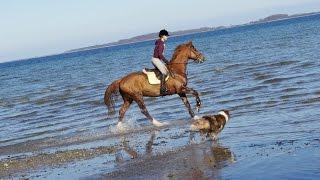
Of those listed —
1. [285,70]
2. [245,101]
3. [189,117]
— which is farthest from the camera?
[285,70]

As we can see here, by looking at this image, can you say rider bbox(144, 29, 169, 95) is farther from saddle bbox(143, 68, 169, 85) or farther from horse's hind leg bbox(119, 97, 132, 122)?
horse's hind leg bbox(119, 97, 132, 122)

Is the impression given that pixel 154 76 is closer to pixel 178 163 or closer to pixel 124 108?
pixel 124 108

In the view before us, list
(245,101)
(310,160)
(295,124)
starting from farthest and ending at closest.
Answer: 1. (245,101)
2. (295,124)
3. (310,160)

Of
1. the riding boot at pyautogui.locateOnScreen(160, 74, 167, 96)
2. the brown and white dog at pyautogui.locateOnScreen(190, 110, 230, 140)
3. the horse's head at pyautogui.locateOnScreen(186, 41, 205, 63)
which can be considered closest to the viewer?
the brown and white dog at pyautogui.locateOnScreen(190, 110, 230, 140)

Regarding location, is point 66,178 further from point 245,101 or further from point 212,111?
point 245,101

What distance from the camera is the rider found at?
15.9 m

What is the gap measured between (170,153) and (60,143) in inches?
187

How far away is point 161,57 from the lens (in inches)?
637

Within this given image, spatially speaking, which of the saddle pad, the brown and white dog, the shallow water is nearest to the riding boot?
the saddle pad

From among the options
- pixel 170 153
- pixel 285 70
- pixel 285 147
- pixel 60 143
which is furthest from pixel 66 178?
pixel 285 70

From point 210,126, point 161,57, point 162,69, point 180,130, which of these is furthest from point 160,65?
point 210,126

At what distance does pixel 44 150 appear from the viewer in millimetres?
14703

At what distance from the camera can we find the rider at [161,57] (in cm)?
1586

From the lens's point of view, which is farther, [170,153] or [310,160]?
[170,153]
